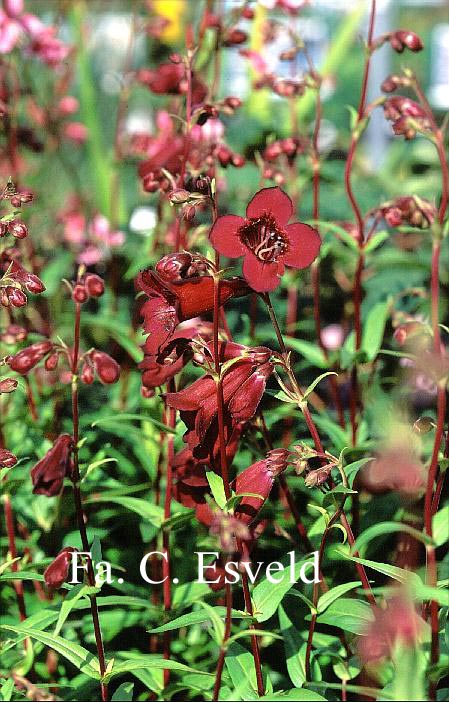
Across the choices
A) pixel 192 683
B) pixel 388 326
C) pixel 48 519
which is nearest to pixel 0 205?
pixel 48 519

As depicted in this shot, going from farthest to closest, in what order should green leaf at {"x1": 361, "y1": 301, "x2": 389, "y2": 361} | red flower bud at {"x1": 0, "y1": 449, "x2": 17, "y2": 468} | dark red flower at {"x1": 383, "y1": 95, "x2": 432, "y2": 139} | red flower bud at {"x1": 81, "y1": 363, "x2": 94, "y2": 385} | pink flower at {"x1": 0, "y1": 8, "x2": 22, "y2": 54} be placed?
pink flower at {"x1": 0, "y1": 8, "x2": 22, "y2": 54}
green leaf at {"x1": 361, "y1": 301, "x2": 389, "y2": 361}
dark red flower at {"x1": 383, "y1": 95, "x2": 432, "y2": 139}
red flower bud at {"x1": 81, "y1": 363, "x2": 94, "y2": 385}
red flower bud at {"x1": 0, "y1": 449, "x2": 17, "y2": 468}

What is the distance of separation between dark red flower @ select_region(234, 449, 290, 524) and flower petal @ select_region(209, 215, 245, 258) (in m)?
0.27

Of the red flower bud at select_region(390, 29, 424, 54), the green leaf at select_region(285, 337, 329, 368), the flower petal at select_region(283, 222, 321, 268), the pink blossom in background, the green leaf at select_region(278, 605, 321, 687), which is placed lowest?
the pink blossom in background

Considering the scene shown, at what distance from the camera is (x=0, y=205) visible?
6.68 ft

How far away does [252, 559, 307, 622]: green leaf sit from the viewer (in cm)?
127

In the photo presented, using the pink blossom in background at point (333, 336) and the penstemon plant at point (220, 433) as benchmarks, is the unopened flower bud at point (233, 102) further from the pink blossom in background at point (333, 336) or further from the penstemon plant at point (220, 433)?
the pink blossom in background at point (333, 336)

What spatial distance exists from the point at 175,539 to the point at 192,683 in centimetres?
49

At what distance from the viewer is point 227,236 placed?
121 centimetres

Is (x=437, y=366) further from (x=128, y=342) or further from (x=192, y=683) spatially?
(x=128, y=342)

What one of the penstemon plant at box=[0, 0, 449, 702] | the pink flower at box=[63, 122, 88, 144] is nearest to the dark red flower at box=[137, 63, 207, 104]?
the penstemon plant at box=[0, 0, 449, 702]

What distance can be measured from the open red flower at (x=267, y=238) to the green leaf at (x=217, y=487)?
274 mm

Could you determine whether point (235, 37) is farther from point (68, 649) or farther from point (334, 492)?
point (68, 649)

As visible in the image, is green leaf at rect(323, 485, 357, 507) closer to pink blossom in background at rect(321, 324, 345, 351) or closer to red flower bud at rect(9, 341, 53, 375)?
red flower bud at rect(9, 341, 53, 375)

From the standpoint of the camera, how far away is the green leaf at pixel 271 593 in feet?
4.17
